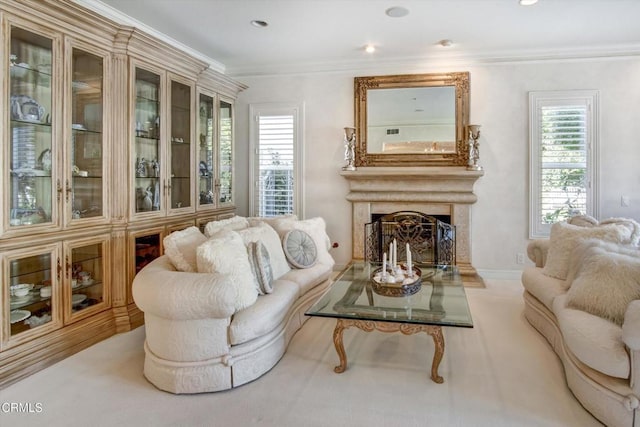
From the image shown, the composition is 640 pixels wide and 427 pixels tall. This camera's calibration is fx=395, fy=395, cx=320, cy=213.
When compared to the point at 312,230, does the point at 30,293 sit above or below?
below

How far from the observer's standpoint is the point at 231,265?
101 inches

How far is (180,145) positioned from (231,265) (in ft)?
6.97

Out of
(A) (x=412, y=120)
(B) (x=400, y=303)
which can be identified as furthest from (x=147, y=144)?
(A) (x=412, y=120)

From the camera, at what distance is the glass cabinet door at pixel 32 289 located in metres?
2.60

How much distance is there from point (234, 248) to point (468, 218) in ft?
11.0

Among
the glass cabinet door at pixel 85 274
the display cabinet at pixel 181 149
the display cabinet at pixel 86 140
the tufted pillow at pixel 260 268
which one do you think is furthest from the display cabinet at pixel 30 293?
the tufted pillow at pixel 260 268

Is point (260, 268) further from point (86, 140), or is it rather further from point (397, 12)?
point (397, 12)

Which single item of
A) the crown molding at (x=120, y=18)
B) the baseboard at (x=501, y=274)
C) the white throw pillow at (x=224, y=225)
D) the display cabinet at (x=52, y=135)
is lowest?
the baseboard at (x=501, y=274)

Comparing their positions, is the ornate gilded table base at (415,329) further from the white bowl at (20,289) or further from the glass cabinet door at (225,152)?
the glass cabinet door at (225,152)

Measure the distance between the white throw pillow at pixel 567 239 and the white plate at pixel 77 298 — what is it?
A: 3784 mm

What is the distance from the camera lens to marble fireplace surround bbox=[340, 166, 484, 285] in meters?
4.93

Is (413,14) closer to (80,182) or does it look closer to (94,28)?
(94,28)

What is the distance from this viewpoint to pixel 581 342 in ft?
7.05

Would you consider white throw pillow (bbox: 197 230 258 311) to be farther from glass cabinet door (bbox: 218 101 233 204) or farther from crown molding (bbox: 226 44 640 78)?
crown molding (bbox: 226 44 640 78)
